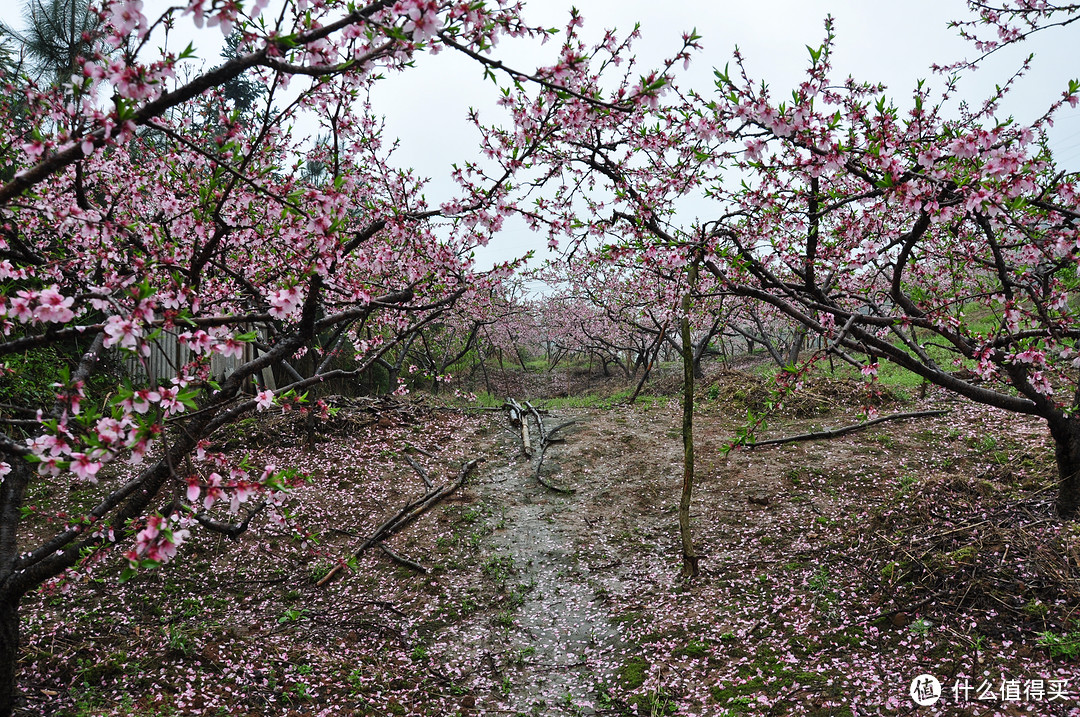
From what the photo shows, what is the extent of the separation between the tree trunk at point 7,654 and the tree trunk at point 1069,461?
8648 millimetres

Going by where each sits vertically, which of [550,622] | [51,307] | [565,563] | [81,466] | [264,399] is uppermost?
[51,307]

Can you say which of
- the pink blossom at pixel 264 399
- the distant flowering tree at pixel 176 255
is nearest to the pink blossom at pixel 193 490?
the distant flowering tree at pixel 176 255

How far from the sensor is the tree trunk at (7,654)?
377 cm

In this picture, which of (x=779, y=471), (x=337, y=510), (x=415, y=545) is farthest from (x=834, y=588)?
(x=337, y=510)

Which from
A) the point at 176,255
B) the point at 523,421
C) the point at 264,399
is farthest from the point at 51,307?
the point at 523,421

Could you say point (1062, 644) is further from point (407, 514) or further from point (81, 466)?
point (407, 514)

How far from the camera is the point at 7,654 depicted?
379cm

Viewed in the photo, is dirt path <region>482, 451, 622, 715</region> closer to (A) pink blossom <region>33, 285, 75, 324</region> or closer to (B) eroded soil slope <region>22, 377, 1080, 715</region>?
(B) eroded soil slope <region>22, 377, 1080, 715</region>

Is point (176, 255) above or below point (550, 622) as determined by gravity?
above

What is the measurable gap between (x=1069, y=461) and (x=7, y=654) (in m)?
8.83

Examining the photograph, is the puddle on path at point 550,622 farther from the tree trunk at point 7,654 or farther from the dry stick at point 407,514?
the tree trunk at point 7,654

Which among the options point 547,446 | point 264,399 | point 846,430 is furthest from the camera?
point 547,446

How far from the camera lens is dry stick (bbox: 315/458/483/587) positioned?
7727 mm

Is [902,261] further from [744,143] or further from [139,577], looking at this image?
[139,577]
